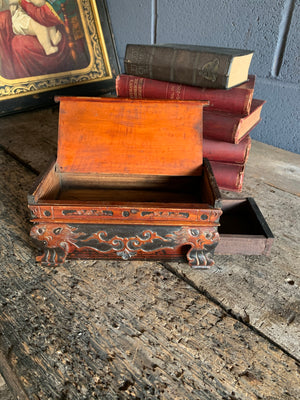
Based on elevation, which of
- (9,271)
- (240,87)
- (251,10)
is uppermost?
(251,10)

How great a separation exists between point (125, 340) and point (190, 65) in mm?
903

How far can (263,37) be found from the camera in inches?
55.1

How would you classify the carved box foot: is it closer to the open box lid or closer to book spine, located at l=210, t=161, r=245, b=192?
the open box lid

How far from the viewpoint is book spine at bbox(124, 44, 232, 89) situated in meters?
1.06

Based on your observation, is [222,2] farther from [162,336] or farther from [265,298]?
[162,336]

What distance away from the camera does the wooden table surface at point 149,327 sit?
1.89ft

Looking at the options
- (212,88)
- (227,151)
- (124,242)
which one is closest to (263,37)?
(212,88)

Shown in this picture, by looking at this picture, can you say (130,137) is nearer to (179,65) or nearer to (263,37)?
(179,65)

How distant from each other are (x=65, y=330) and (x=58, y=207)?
274 mm

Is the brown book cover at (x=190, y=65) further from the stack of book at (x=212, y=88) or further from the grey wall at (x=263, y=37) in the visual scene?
the grey wall at (x=263, y=37)

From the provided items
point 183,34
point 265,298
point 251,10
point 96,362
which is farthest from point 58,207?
point 183,34

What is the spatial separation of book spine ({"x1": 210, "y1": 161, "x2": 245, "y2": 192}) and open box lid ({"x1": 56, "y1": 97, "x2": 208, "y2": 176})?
9.2 inches

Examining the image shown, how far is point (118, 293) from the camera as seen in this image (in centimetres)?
76

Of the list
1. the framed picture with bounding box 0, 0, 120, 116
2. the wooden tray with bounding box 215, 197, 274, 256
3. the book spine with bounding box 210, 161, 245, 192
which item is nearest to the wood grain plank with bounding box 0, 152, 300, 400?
the wooden tray with bounding box 215, 197, 274, 256
